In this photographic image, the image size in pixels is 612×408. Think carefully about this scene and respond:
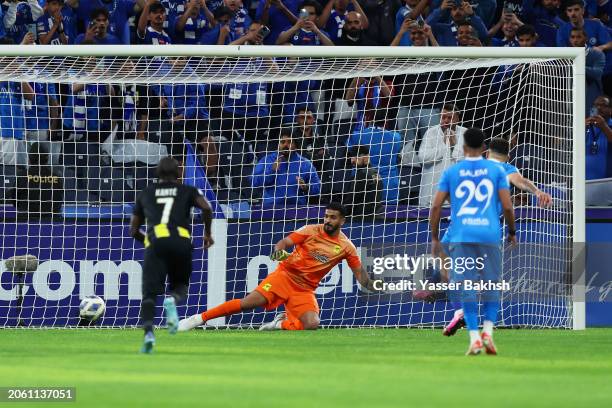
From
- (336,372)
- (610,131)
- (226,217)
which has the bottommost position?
(336,372)

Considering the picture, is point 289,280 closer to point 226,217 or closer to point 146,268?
point 226,217

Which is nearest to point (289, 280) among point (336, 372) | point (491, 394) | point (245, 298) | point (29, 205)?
point (245, 298)

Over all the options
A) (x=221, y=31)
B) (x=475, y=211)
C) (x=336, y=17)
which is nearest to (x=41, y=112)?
(x=221, y=31)

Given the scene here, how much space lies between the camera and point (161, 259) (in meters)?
12.5

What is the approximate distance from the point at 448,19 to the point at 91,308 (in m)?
7.66

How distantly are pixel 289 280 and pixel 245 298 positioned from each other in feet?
2.20

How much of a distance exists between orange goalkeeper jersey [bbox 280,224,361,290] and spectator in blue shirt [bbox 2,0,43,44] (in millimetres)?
5799

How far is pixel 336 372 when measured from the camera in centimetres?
1031

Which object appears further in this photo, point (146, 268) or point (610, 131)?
point (610, 131)

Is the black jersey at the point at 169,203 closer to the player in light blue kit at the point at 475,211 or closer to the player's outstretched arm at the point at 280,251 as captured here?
the player in light blue kit at the point at 475,211

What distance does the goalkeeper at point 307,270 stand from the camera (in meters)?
16.6

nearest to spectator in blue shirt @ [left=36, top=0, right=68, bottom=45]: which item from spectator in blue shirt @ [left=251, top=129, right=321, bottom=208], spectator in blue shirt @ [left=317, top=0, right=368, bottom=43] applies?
spectator in blue shirt @ [left=317, top=0, right=368, bottom=43]

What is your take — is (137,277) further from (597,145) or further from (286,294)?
(597,145)

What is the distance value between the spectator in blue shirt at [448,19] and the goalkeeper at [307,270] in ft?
17.3
